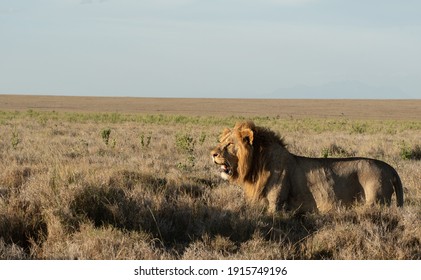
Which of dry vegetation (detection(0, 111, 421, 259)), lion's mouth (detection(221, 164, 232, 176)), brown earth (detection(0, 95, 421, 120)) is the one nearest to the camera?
dry vegetation (detection(0, 111, 421, 259))

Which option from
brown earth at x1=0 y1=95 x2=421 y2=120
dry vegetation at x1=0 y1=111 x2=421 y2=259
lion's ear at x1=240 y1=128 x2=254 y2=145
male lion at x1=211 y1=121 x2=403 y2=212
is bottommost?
brown earth at x1=0 y1=95 x2=421 y2=120

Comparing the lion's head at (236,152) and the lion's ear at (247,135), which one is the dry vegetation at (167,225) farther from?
the lion's ear at (247,135)

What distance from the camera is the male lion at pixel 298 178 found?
802cm

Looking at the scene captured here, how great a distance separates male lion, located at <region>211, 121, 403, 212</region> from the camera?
802 cm

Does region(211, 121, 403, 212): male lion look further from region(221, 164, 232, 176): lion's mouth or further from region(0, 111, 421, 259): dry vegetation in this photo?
region(0, 111, 421, 259): dry vegetation

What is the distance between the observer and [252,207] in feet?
25.7

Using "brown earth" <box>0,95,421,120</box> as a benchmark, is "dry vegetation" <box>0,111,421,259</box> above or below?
above

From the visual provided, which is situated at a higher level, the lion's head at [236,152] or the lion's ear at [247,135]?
the lion's ear at [247,135]

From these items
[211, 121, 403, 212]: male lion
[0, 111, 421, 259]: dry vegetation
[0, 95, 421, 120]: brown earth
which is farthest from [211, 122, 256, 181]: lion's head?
[0, 95, 421, 120]: brown earth

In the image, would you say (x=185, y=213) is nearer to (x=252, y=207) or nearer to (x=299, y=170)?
(x=252, y=207)

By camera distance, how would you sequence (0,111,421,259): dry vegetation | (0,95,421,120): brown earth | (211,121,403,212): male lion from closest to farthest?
(0,111,421,259): dry vegetation
(211,121,403,212): male lion
(0,95,421,120): brown earth

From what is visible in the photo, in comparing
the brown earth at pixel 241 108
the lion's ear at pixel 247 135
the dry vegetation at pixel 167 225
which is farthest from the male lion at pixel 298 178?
the brown earth at pixel 241 108
